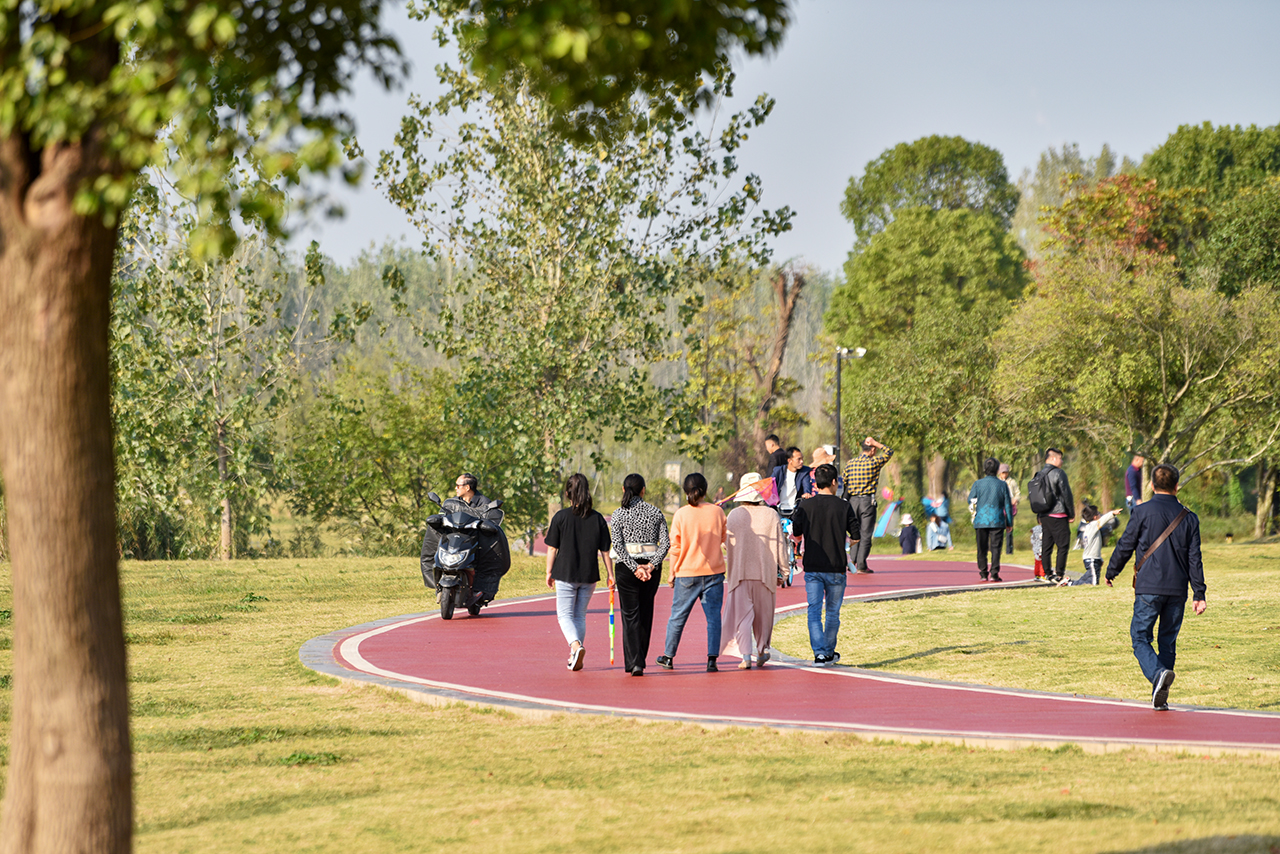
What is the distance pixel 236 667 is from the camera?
12.6 metres

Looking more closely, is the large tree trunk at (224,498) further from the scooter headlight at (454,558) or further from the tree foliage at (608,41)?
the tree foliage at (608,41)

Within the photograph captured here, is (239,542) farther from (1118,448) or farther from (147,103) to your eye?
(147,103)

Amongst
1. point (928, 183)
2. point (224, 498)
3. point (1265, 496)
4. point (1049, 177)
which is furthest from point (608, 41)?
point (1049, 177)

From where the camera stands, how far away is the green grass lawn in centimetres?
620

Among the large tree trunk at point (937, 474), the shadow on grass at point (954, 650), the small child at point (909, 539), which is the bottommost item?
the shadow on grass at point (954, 650)

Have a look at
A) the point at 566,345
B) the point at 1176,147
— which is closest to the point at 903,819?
the point at 566,345

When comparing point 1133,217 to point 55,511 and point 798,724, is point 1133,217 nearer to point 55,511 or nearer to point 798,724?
point 798,724

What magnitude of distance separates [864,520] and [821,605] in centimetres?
1016

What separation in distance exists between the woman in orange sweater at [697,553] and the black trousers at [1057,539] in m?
10.3

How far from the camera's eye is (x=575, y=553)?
12.6 metres

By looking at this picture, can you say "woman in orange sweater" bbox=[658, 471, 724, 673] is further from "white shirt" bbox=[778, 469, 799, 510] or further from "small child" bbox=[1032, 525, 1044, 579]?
"small child" bbox=[1032, 525, 1044, 579]

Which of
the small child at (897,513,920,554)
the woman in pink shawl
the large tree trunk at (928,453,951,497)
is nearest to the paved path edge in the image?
the woman in pink shawl

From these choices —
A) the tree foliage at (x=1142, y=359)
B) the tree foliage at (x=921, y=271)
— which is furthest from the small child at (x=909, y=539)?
the tree foliage at (x=921, y=271)

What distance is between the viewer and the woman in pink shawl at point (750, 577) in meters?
12.6
